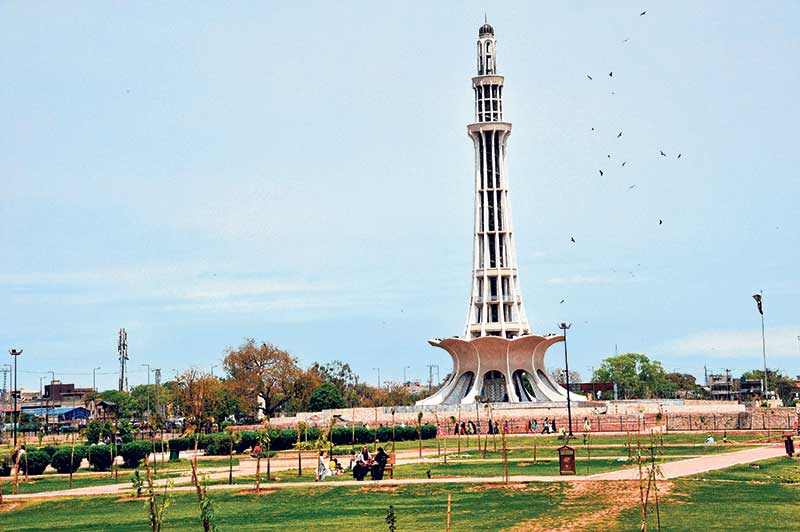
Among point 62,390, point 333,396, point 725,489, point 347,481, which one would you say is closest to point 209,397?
point 333,396

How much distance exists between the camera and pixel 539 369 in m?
88.9

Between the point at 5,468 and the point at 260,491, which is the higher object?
the point at 5,468

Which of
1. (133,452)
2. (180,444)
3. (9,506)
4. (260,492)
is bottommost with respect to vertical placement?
(9,506)

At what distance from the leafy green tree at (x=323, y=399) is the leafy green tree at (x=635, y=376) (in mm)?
52004

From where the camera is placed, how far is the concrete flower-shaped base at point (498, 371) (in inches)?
3406

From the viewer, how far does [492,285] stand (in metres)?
87.2

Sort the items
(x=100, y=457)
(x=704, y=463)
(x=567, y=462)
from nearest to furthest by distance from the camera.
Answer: (x=567, y=462) < (x=704, y=463) < (x=100, y=457)

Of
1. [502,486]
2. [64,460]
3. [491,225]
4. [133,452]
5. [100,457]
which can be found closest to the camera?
[502,486]

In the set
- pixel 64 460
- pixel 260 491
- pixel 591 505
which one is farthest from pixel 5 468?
pixel 591 505

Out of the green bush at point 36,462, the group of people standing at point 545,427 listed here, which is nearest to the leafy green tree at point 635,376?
the group of people standing at point 545,427

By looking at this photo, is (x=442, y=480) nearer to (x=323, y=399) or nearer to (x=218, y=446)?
(x=218, y=446)

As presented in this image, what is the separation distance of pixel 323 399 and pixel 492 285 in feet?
49.7

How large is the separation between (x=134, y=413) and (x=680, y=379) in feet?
243

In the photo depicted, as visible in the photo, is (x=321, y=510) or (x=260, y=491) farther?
(x=260, y=491)
